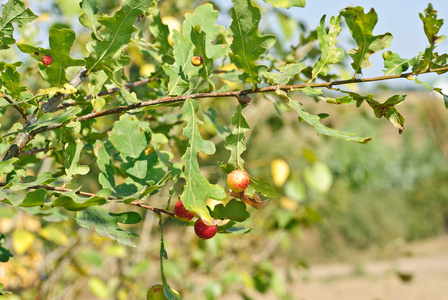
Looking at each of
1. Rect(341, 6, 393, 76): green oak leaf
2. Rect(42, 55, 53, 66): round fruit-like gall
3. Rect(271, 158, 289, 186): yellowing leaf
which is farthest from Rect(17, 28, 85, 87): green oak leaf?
Rect(271, 158, 289, 186): yellowing leaf

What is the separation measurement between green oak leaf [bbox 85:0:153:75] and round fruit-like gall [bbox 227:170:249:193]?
0.21 m

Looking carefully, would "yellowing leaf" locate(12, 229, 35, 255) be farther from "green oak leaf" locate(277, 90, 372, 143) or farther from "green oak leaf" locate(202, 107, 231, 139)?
"green oak leaf" locate(277, 90, 372, 143)

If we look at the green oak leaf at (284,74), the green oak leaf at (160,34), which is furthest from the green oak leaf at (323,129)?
the green oak leaf at (160,34)

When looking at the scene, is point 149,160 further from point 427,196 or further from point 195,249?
point 427,196

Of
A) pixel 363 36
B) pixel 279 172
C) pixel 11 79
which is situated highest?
pixel 363 36

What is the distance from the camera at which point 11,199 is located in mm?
552

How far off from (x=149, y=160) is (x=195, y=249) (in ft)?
6.29

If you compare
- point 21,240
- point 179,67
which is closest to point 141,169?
point 179,67

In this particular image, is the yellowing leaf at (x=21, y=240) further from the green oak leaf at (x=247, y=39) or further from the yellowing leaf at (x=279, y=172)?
the green oak leaf at (x=247, y=39)

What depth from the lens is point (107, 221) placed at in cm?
64

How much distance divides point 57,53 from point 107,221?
24 cm

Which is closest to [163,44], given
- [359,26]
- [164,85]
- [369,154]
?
[164,85]

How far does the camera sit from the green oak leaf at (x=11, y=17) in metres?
Answer: 0.64

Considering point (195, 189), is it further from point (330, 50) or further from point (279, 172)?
point (279, 172)
